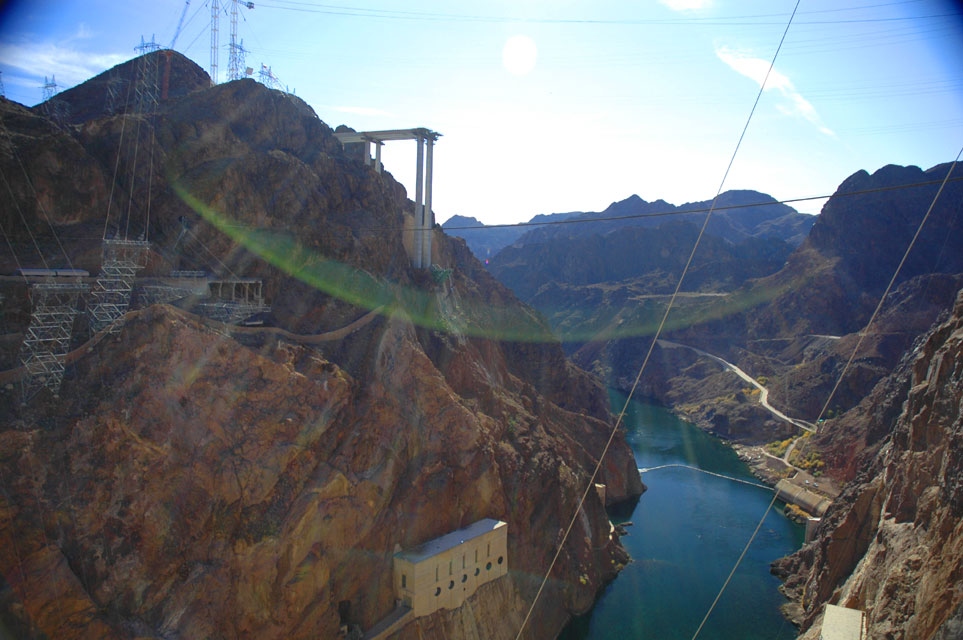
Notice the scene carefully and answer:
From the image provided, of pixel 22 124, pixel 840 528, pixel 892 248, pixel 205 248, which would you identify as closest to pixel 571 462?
pixel 840 528

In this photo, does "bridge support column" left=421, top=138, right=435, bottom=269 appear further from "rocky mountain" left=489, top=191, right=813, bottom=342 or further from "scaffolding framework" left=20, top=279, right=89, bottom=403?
"rocky mountain" left=489, top=191, right=813, bottom=342

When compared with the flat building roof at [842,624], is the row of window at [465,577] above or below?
below

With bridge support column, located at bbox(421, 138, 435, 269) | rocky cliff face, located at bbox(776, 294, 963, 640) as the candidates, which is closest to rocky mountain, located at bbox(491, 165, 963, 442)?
rocky cliff face, located at bbox(776, 294, 963, 640)

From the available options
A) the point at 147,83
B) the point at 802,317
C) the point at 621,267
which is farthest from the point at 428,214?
the point at 621,267

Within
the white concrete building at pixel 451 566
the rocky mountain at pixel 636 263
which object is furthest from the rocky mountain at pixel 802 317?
the white concrete building at pixel 451 566

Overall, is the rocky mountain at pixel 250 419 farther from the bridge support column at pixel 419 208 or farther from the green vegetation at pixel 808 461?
the green vegetation at pixel 808 461

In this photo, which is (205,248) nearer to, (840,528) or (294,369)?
(294,369)

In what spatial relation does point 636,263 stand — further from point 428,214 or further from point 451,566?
point 451,566
